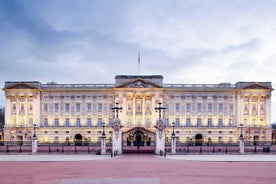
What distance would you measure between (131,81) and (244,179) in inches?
2660

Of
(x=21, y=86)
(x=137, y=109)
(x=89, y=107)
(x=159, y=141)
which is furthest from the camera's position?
(x=89, y=107)

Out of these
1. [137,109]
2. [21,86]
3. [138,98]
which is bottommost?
[137,109]

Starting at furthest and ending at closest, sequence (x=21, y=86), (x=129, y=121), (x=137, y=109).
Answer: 1. (x=137, y=109)
2. (x=129, y=121)
3. (x=21, y=86)

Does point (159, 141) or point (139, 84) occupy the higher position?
point (139, 84)

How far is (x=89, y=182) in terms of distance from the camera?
1009 inches

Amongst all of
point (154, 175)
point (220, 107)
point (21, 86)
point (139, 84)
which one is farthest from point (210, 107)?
point (154, 175)

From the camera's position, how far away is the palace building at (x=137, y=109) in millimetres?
94188

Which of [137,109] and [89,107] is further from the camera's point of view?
[89,107]

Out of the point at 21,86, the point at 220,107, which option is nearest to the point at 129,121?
the point at 220,107

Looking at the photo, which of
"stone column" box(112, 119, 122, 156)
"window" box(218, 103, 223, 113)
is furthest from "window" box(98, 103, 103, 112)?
"stone column" box(112, 119, 122, 156)

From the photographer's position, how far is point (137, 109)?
95.3 metres

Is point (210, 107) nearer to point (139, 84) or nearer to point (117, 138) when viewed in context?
point (139, 84)

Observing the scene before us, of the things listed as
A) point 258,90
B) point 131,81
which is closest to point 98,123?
point 131,81

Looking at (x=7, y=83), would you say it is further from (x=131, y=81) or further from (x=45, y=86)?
(x=131, y=81)
